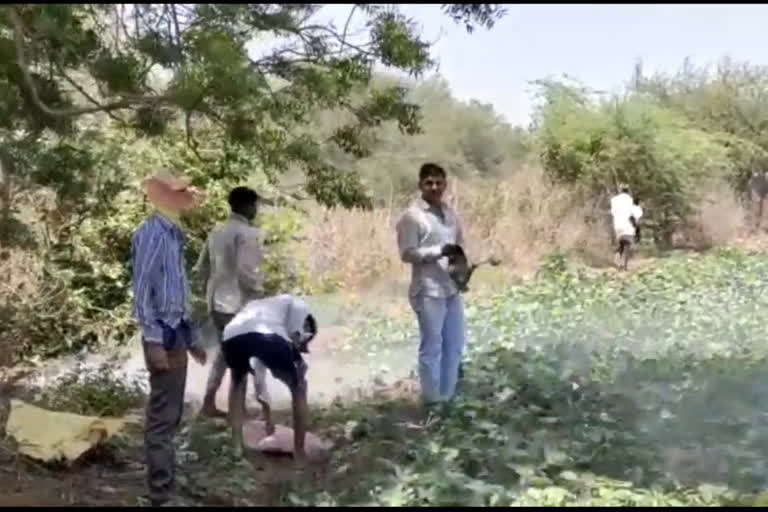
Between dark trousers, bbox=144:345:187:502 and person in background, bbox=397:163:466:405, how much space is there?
4.01ft

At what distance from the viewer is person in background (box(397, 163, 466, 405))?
412cm

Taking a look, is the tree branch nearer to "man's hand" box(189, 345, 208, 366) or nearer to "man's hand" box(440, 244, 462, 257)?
"man's hand" box(189, 345, 208, 366)

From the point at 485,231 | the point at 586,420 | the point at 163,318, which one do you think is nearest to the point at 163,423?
the point at 163,318

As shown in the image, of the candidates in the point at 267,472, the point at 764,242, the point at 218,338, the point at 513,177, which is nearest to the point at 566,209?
the point at 513,177

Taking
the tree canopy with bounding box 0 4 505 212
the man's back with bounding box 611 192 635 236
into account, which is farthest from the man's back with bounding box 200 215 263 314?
the man's back with bounding box 611 192 635 236

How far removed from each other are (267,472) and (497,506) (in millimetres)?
930

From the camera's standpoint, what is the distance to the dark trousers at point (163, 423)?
10.0 ft

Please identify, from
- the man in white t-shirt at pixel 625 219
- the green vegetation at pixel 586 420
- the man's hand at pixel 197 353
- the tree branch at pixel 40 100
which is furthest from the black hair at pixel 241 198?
the man in white t-shirt at pixel 625 219

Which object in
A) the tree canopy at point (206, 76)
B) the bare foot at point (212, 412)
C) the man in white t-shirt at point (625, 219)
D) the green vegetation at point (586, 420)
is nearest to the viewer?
the green vegetation at point (586, 420)

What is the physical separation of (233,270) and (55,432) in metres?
0.87

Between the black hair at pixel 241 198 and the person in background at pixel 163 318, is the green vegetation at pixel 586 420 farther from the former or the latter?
the black hair at pixel 241 198

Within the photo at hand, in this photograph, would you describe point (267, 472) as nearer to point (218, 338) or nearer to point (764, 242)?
point (218, 338)

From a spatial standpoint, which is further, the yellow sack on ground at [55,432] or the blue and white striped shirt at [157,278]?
the yellow sack on ground at [55,432]

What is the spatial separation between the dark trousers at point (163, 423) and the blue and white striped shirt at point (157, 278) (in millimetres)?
111
